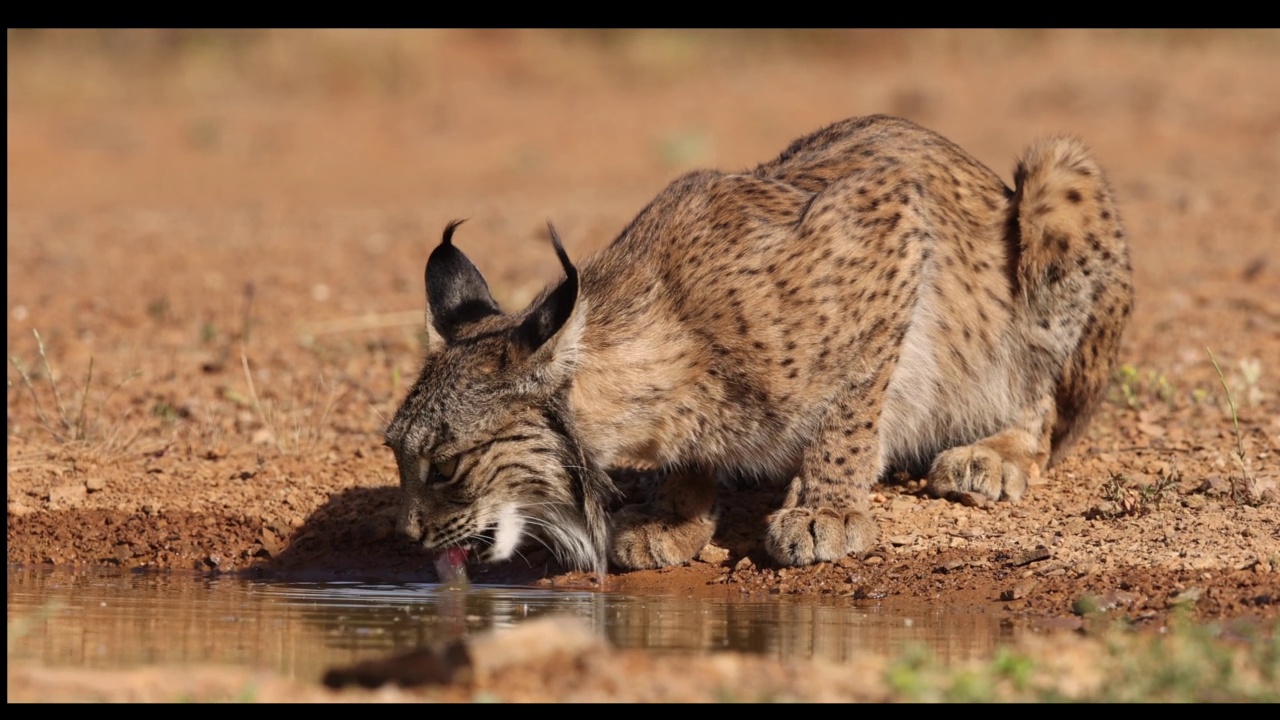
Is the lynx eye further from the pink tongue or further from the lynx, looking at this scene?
the pink tongue

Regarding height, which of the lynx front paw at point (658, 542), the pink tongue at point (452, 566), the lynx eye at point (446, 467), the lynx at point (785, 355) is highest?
the lynx at point (785, 355)

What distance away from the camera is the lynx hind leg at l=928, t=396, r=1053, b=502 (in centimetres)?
684

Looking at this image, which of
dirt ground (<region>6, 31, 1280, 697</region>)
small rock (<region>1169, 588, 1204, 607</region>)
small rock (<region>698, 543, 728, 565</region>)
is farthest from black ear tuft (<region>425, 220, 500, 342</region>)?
small rock (<region>1169, 588, 1204, 607</region>)

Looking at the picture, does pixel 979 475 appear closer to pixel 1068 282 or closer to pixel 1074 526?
pixel 1074 526

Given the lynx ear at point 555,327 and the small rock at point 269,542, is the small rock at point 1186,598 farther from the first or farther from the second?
the small rock at point 269,542

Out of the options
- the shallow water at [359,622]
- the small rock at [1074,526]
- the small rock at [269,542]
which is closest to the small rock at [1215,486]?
the small rock at [1074,526]

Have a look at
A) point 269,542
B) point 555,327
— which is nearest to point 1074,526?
point 555,327

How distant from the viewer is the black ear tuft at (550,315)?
5695mm

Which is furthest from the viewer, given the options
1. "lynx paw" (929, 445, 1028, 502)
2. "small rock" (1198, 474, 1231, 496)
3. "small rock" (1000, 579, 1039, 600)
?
"lynx paw" (929, 445, 1028, 502)

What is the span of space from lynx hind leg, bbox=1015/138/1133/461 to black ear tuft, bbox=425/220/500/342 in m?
2.34

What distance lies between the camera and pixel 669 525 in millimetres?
6762

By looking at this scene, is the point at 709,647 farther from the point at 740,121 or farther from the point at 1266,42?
the point at 1266,42

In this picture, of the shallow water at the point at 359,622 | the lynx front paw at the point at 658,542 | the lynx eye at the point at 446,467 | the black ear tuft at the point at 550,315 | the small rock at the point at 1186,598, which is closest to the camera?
the shallow water at the point at 359,622

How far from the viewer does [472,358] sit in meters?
6.02
